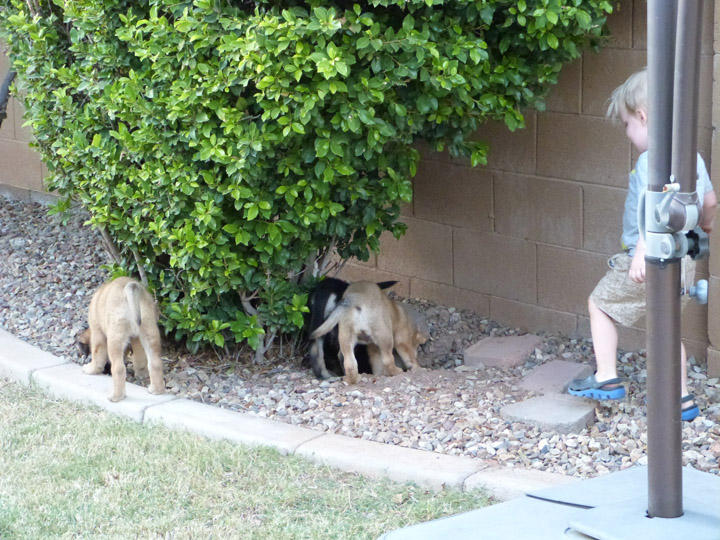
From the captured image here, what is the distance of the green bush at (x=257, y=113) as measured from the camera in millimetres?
4590

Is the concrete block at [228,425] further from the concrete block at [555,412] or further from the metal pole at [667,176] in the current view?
the metal pole at [667,176]

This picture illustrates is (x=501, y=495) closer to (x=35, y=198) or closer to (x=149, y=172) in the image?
(x=149, y=172)

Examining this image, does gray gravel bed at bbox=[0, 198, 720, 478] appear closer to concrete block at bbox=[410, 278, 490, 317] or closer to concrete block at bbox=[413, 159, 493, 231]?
concrete block at bbox=[410, 278, 490, 317]

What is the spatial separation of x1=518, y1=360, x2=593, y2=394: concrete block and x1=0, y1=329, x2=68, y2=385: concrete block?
9.29ft

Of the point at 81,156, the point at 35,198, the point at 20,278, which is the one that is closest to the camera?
the point at 81,156

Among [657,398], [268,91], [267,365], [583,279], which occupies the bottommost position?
[267,365]

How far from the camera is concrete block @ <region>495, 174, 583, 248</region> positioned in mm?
5954

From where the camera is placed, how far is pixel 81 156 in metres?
5.57

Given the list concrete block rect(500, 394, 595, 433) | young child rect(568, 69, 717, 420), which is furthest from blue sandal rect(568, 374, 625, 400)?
concrete block rect(500, 394, 595, 433)

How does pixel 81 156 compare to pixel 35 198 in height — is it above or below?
above

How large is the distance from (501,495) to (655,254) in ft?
6.65

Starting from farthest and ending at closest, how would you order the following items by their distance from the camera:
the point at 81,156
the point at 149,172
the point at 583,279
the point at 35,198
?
the point at 35,198, the point at 583,279, the point at 81,156, the point at 149,172

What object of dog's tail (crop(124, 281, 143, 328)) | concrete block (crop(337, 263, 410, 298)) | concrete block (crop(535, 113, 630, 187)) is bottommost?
concrete block (crop(337, 263, 410, 298))

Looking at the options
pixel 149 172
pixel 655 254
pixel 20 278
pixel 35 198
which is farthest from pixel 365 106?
pixel 35 198
